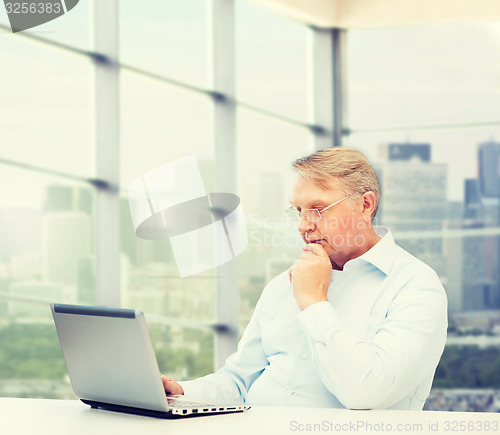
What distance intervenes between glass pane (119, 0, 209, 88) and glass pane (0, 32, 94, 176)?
1.18ft

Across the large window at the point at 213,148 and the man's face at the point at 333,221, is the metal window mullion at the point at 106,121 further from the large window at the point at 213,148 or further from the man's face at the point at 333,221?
the man's face at the point at 333,221

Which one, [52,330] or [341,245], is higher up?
[341,245]

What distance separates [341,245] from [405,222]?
3516mm

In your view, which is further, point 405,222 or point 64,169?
point 405,222

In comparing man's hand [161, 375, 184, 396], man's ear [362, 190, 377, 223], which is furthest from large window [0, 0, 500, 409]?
man's hand [161, 375, 184, 396]

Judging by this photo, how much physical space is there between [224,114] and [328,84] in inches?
37.7

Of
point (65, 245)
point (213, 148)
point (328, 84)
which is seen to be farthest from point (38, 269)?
point (328, 84)

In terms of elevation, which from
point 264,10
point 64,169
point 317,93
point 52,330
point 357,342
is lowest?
point 52,330

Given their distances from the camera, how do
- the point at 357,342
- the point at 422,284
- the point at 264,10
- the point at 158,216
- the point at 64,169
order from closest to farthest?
1. the point at 357,342
2. the point at 422,284
3. the point at 64,169
4. the point at 158,216
5. the point at 264,10

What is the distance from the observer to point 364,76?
545 centimetres

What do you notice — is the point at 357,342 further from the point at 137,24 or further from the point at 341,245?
the point at 137,24

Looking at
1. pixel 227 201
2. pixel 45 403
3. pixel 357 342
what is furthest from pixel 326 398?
pixel 227 201

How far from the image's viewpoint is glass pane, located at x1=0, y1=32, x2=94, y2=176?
425 centimetres

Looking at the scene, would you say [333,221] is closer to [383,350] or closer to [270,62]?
[383,350]
